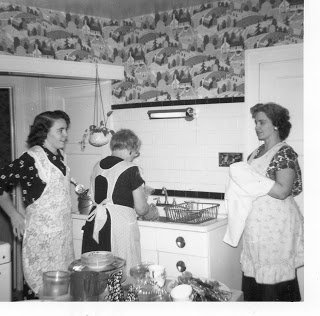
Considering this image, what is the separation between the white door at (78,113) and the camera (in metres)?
4.41

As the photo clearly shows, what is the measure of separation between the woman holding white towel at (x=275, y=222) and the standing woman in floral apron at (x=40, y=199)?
4.08 feet

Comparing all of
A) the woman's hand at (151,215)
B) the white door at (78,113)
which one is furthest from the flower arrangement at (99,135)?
the woman's hand at (151,215)

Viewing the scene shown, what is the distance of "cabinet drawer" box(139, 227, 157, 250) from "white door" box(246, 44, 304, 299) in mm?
993

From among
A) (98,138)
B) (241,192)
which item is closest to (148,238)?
(241,192)

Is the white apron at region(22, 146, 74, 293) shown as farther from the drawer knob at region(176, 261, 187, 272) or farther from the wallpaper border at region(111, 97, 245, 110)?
the wallpaper border at region(111, 97, 245, 110)

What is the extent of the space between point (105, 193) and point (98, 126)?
1.46m

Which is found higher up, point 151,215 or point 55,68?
point 55,68

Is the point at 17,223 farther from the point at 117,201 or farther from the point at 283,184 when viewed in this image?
the point at 283,184

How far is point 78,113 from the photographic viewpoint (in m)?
4.54

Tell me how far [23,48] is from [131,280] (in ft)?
7.33

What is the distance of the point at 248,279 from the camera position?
124 inches

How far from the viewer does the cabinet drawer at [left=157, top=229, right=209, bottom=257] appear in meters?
3.31
